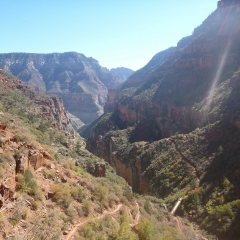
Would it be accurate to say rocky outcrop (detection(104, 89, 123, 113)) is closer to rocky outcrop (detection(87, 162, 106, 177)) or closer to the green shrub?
rocky outcrop (detection(87, 162, 106, 177))

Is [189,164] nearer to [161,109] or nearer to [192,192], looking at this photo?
[192,192]

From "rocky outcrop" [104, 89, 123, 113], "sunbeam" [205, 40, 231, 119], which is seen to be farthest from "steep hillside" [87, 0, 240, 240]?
"rocky outcrop" [104, 89, 123, 113]

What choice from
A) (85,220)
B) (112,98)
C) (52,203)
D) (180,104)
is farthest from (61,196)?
(112,98)

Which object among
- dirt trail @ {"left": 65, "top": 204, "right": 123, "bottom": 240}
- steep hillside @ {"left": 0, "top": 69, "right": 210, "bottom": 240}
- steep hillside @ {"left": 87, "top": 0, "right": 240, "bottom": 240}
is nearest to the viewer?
steep hillside @ {"left": 0, "top": 69, "right": 210, "bottom": 240}

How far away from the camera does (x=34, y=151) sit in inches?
575

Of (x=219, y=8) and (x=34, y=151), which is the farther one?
(x=219, y=8)

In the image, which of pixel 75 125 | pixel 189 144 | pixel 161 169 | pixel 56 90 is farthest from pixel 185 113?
pixel 56 90

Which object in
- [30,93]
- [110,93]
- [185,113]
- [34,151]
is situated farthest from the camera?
[110,93]

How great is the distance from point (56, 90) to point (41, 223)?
186 meters

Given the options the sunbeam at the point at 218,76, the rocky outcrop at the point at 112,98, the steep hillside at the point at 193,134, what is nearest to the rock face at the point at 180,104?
the sunbeam at the point at 218,76

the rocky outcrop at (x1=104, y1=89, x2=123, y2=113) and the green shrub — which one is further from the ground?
the rocky outcrop at (x1=104, y1=89, x2=123, y2=113)

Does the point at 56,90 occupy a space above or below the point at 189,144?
above

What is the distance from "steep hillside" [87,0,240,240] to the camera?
28469 millimetres

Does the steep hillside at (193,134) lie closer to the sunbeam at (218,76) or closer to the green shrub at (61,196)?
the sunbeam at (218,76)
